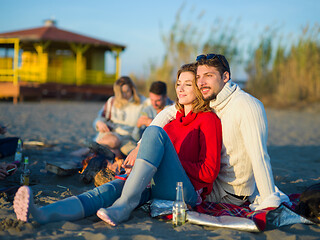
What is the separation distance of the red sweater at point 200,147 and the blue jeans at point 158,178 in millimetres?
97

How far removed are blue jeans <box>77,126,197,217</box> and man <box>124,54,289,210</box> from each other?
343mm

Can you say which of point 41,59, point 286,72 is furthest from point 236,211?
point 41,59

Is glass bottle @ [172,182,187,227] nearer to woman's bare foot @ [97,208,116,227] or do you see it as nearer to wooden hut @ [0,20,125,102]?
woman's bare foot @ [97,208,116,227]

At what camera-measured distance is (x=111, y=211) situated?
232 centimetres

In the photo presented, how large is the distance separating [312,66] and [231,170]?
12534 mm

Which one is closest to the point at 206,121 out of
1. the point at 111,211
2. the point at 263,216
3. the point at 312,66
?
the point at 263,216

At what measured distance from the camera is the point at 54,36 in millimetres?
18203

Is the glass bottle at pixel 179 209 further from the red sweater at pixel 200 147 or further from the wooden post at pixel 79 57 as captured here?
the wooden post at pixel 79 57

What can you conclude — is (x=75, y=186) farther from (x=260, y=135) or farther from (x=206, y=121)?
(x=260, y=135)

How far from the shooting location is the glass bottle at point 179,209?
235 centimetres

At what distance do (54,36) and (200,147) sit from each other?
56.7ft

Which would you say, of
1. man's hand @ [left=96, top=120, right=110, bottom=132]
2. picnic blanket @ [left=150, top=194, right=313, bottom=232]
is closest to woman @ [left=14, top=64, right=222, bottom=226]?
picnic blanket @ [left=150, top=194, right=313, bottom=232]

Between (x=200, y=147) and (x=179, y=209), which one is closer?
(x=179, y=209)

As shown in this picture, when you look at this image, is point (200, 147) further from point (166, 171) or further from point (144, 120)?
point (144, 120)
